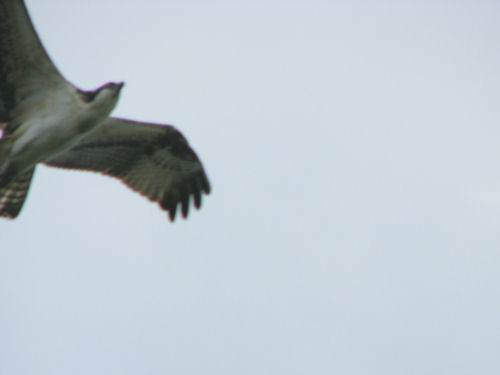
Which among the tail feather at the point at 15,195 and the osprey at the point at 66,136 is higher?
the osprey at the point at 66,136

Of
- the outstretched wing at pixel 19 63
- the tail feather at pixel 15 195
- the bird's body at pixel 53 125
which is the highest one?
the outstretched wing at pixel 19 63

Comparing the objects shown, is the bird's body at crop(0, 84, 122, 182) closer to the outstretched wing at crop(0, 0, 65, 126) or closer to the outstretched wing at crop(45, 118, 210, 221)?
the outstretched wing at crop(0, 0, 65, 126)

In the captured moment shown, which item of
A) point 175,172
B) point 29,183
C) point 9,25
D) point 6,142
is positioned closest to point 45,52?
point 9,25

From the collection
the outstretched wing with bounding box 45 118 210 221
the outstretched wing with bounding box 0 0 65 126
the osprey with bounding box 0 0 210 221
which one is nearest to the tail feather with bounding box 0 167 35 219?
the osprey with bounding box 0 0 210 221

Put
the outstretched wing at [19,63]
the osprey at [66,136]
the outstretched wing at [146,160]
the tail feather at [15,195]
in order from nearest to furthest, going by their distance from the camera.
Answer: the outstretched wing at [19,63]
the osprey at [66,136]
the tail feather at [15,195]
the outstretched wing at [146,160]

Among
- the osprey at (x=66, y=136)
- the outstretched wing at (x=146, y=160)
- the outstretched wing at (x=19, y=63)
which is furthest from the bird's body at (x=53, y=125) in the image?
the outstretched wing at (x=146, y=160)

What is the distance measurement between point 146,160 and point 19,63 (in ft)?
7.96

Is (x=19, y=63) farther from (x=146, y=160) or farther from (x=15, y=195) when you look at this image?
(x=146, y=160)

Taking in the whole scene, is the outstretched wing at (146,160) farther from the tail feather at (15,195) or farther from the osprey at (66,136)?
the tail feather at (15,195)

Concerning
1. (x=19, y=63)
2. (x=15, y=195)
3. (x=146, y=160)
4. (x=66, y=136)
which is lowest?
(x=15, y=195)

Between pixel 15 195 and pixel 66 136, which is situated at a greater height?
pixel 66 136

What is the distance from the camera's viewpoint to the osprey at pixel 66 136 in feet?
28.8

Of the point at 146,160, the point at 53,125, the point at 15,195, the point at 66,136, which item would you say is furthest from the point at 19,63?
the point at 146,160

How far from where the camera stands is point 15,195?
9.83 metres
